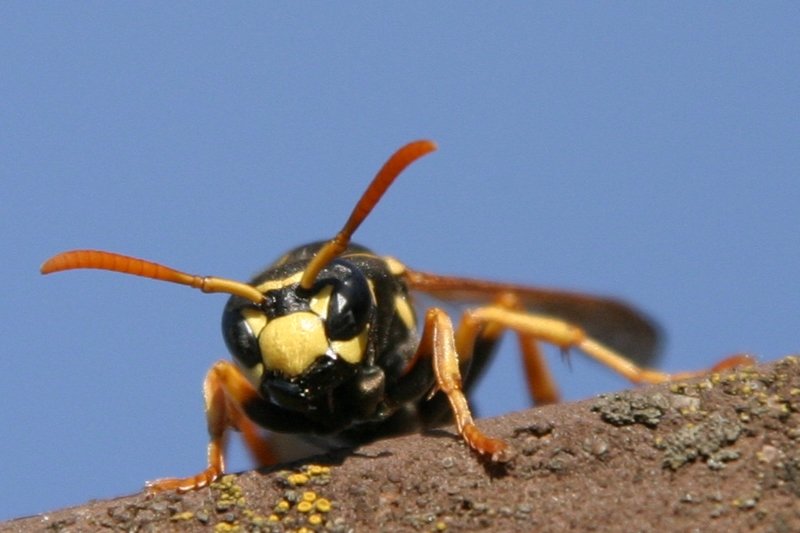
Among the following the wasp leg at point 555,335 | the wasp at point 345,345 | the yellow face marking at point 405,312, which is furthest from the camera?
the yellow face marking at point 405,312

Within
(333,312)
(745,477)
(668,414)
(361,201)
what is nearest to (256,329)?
(333,312)

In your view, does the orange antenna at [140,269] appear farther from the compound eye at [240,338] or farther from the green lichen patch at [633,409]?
the green lichen patch at [633,409]

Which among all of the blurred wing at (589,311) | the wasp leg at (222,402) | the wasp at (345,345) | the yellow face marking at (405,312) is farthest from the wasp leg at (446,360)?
the blurred wing at (589,311)

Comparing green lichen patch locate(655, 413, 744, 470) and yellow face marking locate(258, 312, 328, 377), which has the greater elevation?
yellow face marking locate(258, 312, 328, 377)

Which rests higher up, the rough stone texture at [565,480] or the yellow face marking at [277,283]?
the yellow face marking at [277,283]

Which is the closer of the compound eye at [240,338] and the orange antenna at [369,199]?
the orange antenna at [369,199]

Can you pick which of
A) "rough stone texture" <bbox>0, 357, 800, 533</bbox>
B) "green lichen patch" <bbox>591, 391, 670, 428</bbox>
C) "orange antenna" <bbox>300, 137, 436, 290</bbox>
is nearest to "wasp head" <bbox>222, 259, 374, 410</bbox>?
"orange antenna" <bbox>300, 137, 436, 290</bbox>

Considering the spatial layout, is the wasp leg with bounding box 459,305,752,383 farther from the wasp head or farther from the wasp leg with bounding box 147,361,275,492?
the wasp leg with bounding box 147,361,275,492
